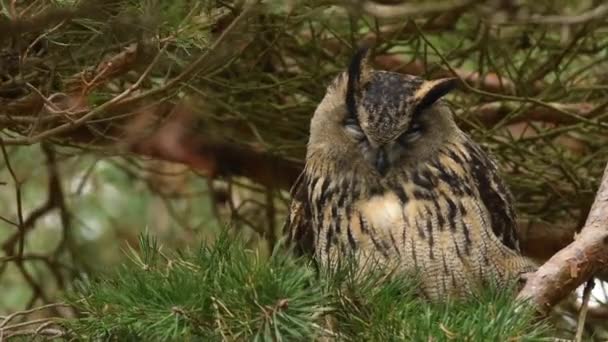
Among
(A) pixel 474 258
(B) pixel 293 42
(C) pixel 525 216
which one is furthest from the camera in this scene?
(C) pixel 525 216

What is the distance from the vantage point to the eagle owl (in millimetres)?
2316

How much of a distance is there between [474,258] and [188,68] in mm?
729

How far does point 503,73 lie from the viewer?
114 inches

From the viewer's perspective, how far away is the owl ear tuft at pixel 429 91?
2318mm

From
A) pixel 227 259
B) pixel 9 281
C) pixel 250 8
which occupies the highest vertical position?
pixel 250 8

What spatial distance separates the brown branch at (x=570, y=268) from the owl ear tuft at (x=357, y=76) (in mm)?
579

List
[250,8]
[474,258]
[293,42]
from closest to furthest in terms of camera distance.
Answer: [250,8]
[474,258]
[293,42]

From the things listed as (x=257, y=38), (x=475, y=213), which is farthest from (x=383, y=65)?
(x=475, y=213)

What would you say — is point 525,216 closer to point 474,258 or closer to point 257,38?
point 474,258

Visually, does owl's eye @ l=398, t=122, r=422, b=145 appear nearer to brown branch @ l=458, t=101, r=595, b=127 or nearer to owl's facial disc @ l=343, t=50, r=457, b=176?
owl's facial disc @ l=343, t=50, r=457, b=176

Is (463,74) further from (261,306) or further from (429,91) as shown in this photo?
(261,306)

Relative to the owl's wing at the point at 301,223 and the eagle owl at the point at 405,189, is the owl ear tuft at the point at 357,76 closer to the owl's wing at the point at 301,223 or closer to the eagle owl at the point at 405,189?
the eagle owl at the point at 405,189

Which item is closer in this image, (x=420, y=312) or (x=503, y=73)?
(x=420, y=312)

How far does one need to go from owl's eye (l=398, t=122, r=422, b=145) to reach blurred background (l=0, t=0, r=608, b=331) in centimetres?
18
